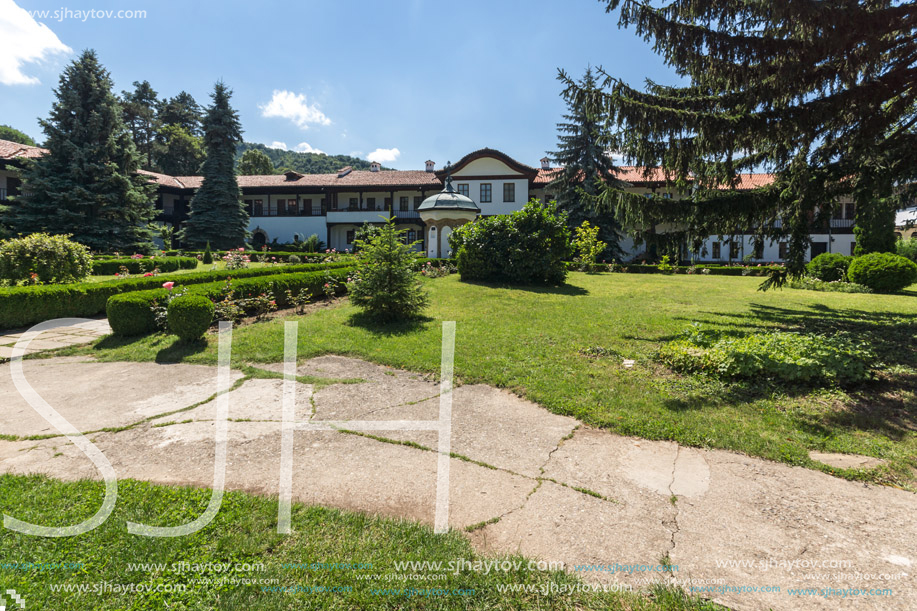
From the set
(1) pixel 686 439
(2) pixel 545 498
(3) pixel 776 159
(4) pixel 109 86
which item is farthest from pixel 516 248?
(4) pixel 109 86

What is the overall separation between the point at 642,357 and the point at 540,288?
7916 millimetres

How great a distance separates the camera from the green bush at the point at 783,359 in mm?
5219

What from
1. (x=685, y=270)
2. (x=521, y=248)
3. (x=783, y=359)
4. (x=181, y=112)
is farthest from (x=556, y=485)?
(x=181, y=112)

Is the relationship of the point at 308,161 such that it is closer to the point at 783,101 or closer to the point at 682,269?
the point at 682,269

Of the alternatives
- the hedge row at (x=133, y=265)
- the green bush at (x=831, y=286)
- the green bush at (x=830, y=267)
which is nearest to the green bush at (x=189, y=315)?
the hedge row at (x=133, y=265)

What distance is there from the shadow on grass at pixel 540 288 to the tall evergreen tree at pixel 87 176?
20110 mm

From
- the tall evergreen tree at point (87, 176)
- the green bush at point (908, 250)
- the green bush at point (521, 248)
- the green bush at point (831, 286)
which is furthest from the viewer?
the green bush at point (908, 250)

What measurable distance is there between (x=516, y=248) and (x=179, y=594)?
13.7m

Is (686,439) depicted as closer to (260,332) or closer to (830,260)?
(260,332)

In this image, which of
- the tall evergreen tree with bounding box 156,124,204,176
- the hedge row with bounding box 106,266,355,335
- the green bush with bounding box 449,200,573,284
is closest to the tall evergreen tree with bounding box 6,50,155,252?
the hedge row with bounding box 106,266,355,335

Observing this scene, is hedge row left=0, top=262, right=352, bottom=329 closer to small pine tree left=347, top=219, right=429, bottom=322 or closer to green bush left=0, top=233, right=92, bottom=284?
green bush left=0, top=233, right=92, bottom=284

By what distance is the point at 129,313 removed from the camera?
25.6ft

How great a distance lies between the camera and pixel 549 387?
17.5 feet

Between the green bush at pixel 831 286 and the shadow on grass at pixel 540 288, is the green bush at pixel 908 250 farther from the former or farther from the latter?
the shadow on grass at pixel 540 288
